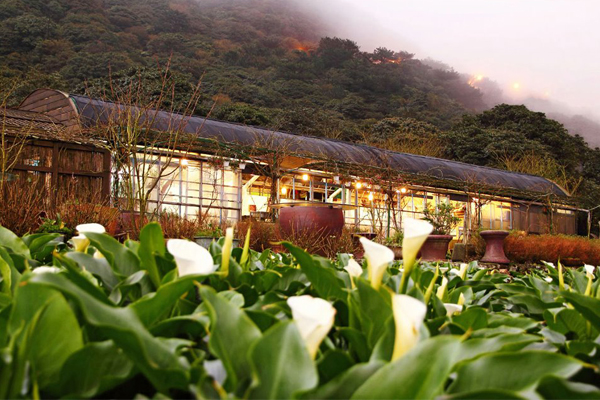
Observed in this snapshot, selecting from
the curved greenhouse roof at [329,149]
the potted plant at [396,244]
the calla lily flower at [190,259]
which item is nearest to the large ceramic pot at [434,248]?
the potted plant at [396,244]

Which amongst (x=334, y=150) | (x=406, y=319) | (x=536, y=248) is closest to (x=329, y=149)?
(x=334, y=150)

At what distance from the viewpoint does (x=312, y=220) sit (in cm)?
777

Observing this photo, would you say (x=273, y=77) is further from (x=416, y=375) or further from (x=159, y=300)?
(x=416, y=375)

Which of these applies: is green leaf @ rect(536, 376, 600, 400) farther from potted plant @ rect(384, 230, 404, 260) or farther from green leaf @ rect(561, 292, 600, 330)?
potted plant @ rect(384, 230, 404, 260)

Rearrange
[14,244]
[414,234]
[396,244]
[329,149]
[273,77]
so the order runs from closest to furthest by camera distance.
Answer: [414,234] < [14,244] < [396,244] < [329,149] < [273,77]

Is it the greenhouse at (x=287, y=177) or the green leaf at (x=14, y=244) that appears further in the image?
the greenhouse at (x=287, y=177)

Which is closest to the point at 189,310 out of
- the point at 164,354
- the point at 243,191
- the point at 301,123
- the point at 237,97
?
the point at 164,354

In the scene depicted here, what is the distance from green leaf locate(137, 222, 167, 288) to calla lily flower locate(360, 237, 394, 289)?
386 mm

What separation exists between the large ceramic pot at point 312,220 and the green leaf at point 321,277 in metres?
6.64

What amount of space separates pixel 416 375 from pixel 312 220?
729 centimetres

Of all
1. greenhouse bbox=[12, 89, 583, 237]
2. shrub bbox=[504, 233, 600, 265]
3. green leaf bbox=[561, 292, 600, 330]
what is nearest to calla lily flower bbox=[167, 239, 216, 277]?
green leaf bbox=[561, 292, 600, 330]

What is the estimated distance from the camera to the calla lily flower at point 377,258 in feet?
2.38

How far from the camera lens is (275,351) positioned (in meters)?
0.53

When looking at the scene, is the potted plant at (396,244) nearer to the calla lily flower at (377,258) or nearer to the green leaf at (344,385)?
the calla lily flower at (377,258)
